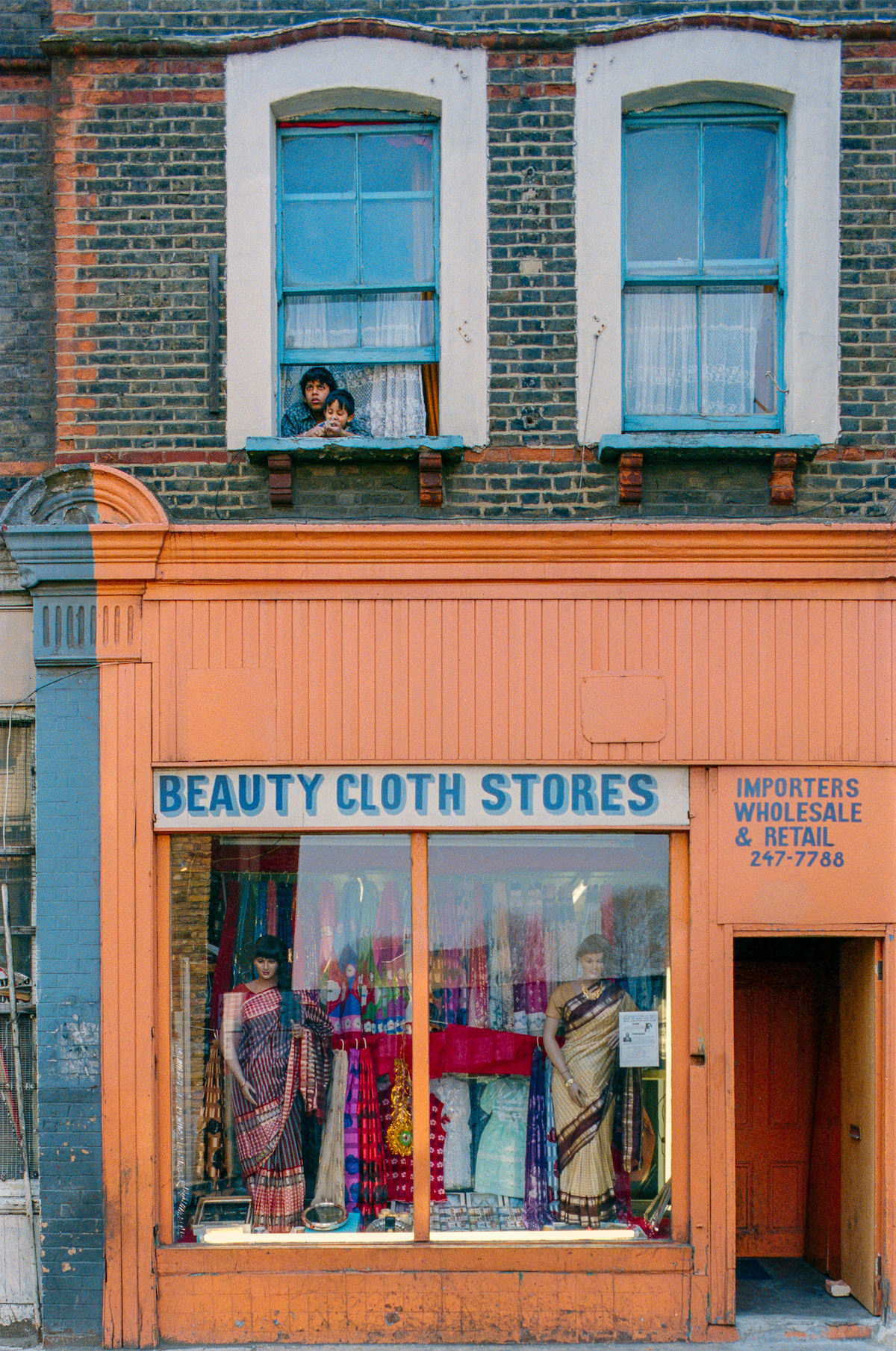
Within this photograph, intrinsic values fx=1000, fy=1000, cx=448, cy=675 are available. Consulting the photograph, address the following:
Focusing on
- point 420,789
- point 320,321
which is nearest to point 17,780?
point 420,789

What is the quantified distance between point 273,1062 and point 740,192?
5.72m

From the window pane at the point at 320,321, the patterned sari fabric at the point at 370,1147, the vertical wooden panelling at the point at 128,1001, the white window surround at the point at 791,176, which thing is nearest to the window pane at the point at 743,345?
the white window surround at the point at 791,176

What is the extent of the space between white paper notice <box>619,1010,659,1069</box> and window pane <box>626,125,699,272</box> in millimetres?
4335

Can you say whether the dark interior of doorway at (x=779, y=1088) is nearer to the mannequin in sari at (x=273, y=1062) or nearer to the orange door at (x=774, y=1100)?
the orange door at (x=774, y=1100)

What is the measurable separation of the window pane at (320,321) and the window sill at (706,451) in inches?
64.9

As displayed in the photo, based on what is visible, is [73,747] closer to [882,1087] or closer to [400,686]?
[400,686]

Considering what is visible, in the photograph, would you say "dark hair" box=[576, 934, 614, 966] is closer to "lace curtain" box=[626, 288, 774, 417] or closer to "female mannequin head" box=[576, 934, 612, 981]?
"female mannequin head" box=[576, 934, 612, 981]

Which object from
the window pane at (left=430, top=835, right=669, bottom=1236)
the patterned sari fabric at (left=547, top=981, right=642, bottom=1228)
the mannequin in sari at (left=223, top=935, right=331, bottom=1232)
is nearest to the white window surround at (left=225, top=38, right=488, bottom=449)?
the window pane at (left=430, top=835, right=669, bottom=1236)

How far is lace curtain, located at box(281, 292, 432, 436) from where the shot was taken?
231 inches

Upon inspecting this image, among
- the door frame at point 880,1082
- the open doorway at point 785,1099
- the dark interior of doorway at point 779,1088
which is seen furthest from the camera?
the dark interior of doorway at point 779,1088

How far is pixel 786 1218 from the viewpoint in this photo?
20.5 feet

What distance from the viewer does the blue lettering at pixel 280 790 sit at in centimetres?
563

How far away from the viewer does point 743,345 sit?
5859 mm

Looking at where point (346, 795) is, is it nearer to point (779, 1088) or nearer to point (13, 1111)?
point (13, 1111)
